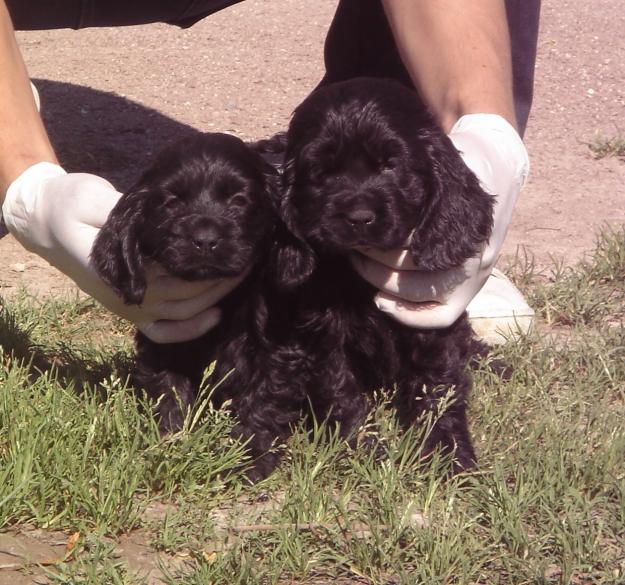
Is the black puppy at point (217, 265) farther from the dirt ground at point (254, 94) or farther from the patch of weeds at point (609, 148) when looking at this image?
the patch of weeds at point (609, 148)

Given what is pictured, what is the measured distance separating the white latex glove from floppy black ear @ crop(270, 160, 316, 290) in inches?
6.5

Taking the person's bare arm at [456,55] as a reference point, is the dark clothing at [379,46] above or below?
below

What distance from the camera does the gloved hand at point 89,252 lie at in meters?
2.99

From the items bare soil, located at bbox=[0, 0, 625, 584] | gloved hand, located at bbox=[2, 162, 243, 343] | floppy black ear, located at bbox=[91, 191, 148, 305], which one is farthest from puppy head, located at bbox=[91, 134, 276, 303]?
bare soil, located at bbox=[0, 0, 625, 584]

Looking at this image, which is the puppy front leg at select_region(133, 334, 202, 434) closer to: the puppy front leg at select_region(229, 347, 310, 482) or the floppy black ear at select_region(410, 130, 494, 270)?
the puppy front leg at select_region(229, 347, 310, 482)

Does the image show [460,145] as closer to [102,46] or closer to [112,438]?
[112,438]

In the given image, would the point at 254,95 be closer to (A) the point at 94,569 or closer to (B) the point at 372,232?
(B) the point at 372,232

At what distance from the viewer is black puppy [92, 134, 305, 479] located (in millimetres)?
2809

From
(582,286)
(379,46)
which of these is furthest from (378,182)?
(379,46)

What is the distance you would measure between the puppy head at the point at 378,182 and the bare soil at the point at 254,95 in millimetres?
1868

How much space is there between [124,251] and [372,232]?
0.65m

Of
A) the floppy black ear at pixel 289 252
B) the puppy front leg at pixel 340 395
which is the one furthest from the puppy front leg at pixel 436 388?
the floppy black ear at pixel 289 252

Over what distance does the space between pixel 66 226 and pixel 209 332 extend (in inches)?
19.1

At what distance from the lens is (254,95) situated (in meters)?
6.83
